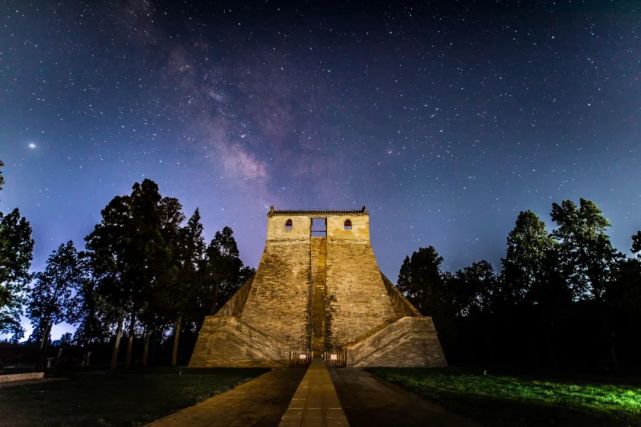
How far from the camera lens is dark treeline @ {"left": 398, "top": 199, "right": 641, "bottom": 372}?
78.2ft

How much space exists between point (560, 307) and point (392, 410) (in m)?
25.6

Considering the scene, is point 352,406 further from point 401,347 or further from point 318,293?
point 318,293

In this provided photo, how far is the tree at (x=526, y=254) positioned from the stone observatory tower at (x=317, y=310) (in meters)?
9.49

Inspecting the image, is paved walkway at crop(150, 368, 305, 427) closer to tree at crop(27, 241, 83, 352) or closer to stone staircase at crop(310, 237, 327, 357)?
stone staircase at crop(310, 237, 327, 357)

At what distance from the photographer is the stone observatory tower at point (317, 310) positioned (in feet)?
82.1

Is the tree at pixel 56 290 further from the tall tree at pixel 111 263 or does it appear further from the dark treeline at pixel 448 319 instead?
the tall tree at pixel 111 263

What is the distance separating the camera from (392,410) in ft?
24.9

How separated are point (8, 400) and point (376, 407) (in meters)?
10.0

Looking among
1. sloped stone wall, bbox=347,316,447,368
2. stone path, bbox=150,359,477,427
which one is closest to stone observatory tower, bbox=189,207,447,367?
sloped stone wall, bbox=347,316,447,368

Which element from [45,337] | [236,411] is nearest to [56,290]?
[45,337]

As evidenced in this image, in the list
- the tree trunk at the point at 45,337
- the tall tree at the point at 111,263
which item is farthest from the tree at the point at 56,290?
the tall tree at the point at 111,263

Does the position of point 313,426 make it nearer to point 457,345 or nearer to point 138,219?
point 138,219

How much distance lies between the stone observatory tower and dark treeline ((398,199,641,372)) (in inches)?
354

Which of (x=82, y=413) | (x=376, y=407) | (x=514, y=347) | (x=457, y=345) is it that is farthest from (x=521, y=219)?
(x=82, y=413)
